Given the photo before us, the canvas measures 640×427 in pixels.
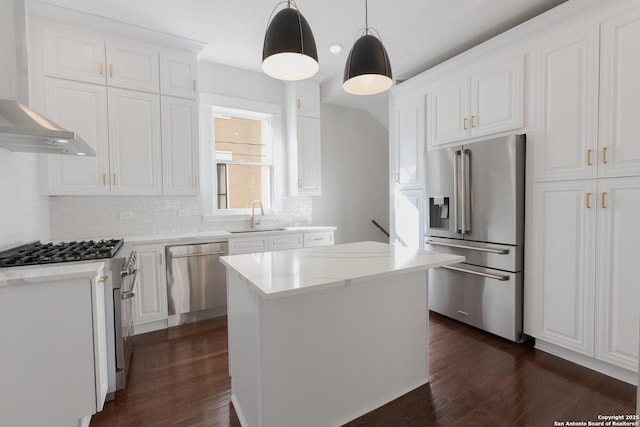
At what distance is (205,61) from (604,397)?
15.7 ft

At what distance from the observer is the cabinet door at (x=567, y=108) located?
209 cm

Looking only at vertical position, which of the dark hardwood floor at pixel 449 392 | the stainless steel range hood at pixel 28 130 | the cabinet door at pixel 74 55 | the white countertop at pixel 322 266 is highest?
the cabinet door at pixel 74 55

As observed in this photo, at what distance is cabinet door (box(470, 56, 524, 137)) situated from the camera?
2514mm

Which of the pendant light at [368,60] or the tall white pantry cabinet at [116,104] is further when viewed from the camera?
the tall white pantry cabinet at [116,104]

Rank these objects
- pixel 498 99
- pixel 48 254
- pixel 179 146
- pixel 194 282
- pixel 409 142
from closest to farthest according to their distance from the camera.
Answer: pixel 48 254 < pixel 498 99 < pixel 194 282 < pixel 179 146 < pixel 409 142

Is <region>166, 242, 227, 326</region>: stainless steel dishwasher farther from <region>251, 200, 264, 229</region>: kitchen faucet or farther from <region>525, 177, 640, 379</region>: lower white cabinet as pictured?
<region>525, 177, 640, 379</region>: lower white cabinet

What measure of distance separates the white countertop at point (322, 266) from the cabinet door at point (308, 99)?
252cm

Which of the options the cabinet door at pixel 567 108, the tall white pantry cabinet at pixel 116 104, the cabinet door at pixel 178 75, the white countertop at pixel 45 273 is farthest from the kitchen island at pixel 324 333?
the cabinet door at pixel 178 75

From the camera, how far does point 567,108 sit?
222 centimetres

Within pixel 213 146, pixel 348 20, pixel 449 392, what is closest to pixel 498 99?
pixel 348 20

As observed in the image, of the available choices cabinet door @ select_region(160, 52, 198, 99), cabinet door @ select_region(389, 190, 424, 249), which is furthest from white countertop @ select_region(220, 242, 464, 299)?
cabinet door @ select_region(160, 52, 198, 99)

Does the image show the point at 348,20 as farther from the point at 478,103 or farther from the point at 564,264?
the point at 564,264

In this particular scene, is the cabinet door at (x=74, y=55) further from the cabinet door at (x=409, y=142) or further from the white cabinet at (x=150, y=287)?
the cabinet door at (x=409, y=142)

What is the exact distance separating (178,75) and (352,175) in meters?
2.87
